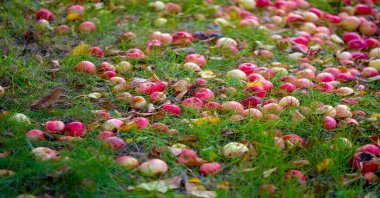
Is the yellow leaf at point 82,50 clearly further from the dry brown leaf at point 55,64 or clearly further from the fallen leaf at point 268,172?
the fallen leaf at point 268,172

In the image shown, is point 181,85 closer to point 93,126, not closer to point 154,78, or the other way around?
point 154,78

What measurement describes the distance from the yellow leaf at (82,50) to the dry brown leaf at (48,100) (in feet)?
2.40

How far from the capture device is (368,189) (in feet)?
8.79

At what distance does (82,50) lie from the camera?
389 cm

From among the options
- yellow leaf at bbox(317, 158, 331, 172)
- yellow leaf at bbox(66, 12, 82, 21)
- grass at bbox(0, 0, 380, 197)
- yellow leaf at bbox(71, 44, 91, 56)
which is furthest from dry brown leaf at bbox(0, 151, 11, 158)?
yellow leaf at bbox(66, 12, 82, 21)

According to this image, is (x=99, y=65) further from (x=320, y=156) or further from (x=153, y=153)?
(x=320, y=156)

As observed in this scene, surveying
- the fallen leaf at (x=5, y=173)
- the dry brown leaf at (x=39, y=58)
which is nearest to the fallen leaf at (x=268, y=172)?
the fallen leaf at (x=5, y=173)

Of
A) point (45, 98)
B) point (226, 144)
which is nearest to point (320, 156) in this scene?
A: point (226, 144)

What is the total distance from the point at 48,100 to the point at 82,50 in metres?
0.79

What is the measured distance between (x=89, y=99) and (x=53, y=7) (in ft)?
5.58

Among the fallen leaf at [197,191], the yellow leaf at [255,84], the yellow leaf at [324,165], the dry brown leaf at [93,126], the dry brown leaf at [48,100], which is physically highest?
the dry brown leaf at [48,100]

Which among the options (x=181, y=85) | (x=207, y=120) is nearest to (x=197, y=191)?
(x=207, y=120)

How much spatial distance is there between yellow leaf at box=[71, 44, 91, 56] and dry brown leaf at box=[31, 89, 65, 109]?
732 millimetres

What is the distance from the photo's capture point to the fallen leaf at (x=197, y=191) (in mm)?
2463
